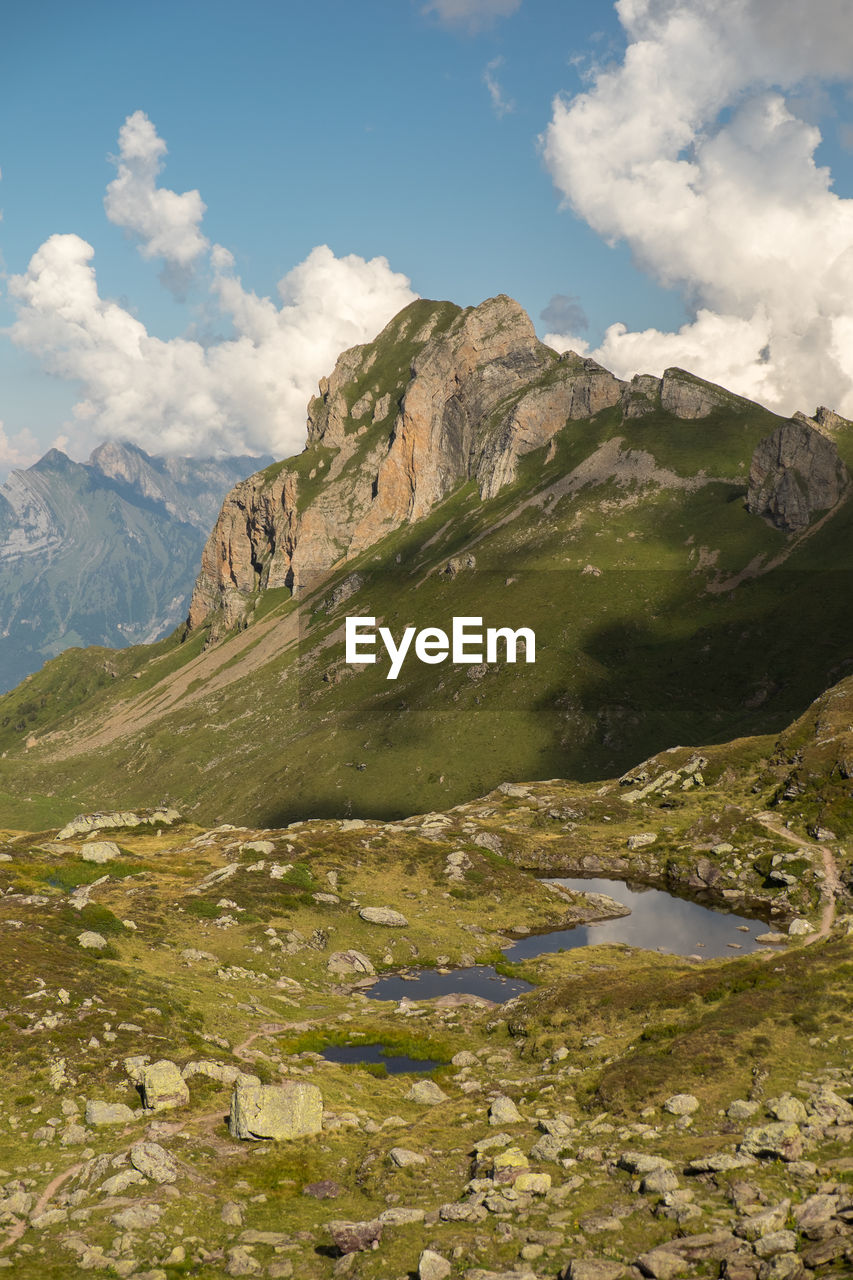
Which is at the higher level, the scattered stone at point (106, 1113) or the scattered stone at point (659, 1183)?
the scattered stone at point (659, 1183)

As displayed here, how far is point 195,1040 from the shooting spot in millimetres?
46875

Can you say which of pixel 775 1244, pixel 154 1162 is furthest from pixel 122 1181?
pixel 775 1244

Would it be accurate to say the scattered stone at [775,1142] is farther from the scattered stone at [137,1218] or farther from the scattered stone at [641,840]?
the scattered stone at [641,840]

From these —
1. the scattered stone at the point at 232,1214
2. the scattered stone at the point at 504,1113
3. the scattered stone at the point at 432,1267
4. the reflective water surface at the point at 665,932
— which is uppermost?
the scattered stone at the point at 432,1267

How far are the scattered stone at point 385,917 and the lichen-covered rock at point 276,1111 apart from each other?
43.5 m

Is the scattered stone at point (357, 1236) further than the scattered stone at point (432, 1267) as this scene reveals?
Yes

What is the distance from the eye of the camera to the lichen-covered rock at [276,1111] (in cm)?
3641

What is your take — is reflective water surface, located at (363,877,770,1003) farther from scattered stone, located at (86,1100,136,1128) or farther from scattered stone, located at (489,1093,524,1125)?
scattered stone, located at (86,1100,136,1128)

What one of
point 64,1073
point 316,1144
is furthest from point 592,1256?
point 64,1073

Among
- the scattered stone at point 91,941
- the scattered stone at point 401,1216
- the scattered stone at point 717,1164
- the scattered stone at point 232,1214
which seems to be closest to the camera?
the scattered stone at point 717,1164

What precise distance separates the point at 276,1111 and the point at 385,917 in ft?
152

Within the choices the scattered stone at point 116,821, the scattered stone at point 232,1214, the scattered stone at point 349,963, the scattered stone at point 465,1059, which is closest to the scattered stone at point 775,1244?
the scattered stone at point 232,1214

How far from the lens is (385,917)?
8306 centimetres

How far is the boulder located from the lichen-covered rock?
3.28 meters
